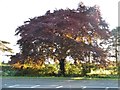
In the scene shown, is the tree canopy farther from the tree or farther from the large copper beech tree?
the tree

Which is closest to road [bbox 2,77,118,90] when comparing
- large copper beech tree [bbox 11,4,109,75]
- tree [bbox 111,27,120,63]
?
large copper beech tree [bbox 11,4,109,75]

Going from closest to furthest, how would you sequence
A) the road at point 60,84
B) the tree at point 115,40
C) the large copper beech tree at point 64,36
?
1. the road at point 60,84
2. the large copper beech tree at point 64,36
3. the tree at point 115,40

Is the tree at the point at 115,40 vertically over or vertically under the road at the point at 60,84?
over

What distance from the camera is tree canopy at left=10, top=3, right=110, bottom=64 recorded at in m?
21.3

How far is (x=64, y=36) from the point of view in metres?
21.4

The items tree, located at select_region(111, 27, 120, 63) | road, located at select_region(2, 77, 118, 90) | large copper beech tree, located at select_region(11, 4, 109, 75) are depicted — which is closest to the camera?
road, located at select_region(2, 77, 118, 90)

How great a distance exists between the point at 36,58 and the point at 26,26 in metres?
2.07

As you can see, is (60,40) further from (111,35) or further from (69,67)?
(111,35)

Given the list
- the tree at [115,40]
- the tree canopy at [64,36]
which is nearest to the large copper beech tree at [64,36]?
the tree canopy at [64,36]

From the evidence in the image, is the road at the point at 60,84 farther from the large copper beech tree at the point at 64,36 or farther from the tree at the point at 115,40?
the tree at the point at 115,40

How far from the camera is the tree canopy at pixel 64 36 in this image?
21.3 metres

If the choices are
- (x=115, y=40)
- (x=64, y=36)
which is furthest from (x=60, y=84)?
(x=115, y=40)

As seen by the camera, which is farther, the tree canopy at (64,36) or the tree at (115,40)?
the tree at (115,40)

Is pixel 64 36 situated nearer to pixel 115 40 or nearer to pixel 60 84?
pixel 115 40
